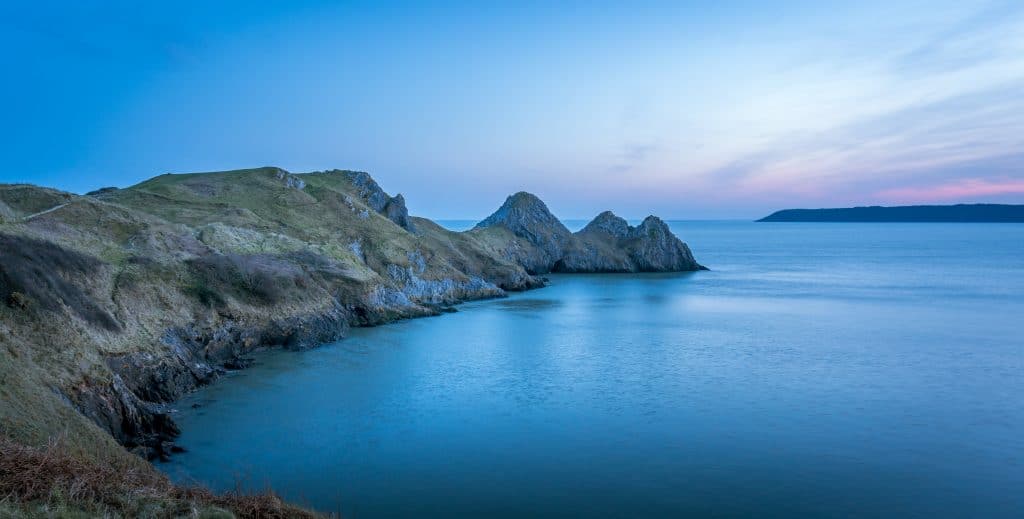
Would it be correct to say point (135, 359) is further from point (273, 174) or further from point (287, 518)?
point (273, 174)

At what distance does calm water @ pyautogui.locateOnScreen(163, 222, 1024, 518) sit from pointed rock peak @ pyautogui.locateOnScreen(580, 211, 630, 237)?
2243 inches

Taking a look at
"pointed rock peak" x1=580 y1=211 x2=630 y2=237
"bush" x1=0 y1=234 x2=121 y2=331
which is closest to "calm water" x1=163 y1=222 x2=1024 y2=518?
"bush" x1=0 y1=234 x2=121 y2=331

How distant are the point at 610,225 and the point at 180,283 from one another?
82.8 meters

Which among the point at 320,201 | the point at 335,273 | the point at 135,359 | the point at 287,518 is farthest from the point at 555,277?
the point at 287,518

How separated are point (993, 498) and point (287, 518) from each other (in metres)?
20.2

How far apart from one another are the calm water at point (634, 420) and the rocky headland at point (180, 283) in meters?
2.53

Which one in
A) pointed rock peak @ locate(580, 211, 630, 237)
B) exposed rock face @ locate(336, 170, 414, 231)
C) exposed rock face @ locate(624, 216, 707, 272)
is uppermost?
exposed rock face @ locate(336, 170, 414, 231)

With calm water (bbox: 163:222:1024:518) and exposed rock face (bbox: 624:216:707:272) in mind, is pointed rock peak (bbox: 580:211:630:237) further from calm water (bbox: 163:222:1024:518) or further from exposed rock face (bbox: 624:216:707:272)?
calm water (bbox: 163:222:1024:518)

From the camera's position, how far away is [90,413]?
21.9 m

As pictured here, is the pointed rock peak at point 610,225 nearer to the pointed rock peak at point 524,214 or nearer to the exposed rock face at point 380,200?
→ the pointed rock peak at point 524,214

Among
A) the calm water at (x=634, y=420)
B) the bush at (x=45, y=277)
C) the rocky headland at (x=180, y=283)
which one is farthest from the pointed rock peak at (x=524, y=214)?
the bush at (x=45, y=277)

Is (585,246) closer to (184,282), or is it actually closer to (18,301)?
(184,282)

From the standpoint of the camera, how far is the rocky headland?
22734 mm

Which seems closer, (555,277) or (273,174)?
(273,174)
